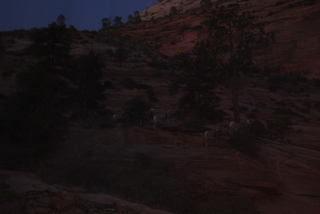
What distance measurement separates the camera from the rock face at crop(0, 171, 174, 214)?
15.8ft

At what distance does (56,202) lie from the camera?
5.20m

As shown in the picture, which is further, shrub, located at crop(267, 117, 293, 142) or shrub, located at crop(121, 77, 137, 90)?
shrub, located at crop(121, 77, 137, 90)

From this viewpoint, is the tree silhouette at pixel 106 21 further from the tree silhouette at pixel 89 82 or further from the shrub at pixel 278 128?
the shrub at pixel 278 128

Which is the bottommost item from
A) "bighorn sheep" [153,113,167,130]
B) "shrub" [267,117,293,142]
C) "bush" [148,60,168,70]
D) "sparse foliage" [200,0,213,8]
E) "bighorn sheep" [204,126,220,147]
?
"shrub" [267,117,293,142]

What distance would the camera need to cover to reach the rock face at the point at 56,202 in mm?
4824

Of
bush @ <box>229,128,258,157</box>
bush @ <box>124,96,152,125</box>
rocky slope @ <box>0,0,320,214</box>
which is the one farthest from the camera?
bush @ <box>124,96,152,125</box>

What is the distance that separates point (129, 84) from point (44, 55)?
52.2 feet

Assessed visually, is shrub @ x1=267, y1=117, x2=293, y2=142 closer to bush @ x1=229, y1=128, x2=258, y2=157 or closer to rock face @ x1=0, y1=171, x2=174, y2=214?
bush @ x1=229, y1=128, x2=258, y2=157

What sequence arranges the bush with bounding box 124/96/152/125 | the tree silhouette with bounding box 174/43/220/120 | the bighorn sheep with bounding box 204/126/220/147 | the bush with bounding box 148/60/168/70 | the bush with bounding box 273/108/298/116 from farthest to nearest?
the bush with bounding box 148/60/168/70 < the bush with bounding box 273/108/298/116 < the tree silhouette with bounding box 174/43/220/120 < the bush with bounding box 124/96/152/125 < the bighorn sheep with bounding box 204/126/220/147

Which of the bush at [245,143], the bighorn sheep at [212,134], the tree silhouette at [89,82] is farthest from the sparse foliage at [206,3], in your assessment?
the bush at [245,143]

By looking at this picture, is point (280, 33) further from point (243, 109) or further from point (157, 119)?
point (157, 119)

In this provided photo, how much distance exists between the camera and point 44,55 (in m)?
13.8

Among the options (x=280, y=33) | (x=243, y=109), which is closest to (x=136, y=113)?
(x=243, y=109)

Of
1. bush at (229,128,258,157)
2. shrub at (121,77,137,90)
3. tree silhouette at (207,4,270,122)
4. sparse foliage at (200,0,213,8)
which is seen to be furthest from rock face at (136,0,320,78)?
bush at (229,128,258,157)
